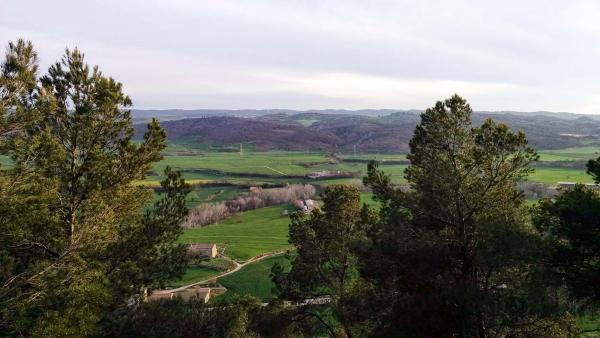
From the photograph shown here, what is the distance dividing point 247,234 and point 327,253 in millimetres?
49907

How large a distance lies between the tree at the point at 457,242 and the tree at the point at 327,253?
2833 millimetres

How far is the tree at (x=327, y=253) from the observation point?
18859 mm

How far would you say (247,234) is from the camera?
67.6 metres

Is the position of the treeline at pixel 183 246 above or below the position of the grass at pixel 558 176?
above

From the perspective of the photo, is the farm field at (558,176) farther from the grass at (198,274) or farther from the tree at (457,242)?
the tree at (457,242)

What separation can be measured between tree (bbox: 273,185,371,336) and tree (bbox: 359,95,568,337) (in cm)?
283

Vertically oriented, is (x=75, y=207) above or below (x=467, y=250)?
above

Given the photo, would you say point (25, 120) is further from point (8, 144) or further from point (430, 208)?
point (430, 208)

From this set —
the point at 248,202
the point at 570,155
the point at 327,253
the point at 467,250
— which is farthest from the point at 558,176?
the point at 467,250

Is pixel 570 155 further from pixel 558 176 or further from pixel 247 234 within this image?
pixel 247 234

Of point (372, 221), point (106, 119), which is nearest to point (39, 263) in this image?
point (106, 119)

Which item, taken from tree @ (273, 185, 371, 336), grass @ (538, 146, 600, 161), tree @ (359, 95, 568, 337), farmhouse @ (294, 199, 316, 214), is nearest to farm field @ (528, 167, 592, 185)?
grass @ (538, 146, 600, 161)

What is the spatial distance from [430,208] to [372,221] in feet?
12.5

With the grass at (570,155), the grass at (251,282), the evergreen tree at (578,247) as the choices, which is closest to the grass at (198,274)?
the grass at (251,282)
